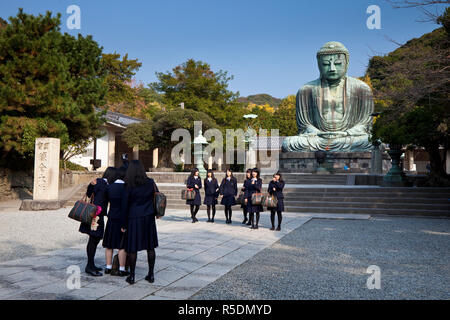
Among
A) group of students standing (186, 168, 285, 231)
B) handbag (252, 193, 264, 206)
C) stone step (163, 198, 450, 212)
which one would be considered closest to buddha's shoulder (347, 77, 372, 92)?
stone step (163, 198, 450, 212)

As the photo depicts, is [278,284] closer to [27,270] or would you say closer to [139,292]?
[139,292]

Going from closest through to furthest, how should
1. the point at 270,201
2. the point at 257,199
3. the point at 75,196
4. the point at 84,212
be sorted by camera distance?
1. the point at 84,212
2. the point at 270,201
3. the point at 257,199
4. the point at 75,196

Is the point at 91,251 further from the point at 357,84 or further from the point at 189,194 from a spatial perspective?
the point at 357,84

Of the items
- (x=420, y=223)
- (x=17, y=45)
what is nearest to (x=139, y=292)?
(x=420, y=223)

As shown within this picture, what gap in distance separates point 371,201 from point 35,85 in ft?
39.1

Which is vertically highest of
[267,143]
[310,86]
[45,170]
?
[310,86]

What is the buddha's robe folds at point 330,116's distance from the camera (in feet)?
72.1

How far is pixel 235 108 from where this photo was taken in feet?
102

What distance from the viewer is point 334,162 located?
68.9 feet

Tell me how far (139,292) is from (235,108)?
2795 cm

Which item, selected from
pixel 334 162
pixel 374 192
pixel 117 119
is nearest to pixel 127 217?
pixel 374 192

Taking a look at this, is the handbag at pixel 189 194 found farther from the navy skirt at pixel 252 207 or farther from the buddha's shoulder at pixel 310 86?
the buddha's shoulder at pixel 310 86

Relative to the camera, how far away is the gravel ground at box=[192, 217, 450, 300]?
3.97m

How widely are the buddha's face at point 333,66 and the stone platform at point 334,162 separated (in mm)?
5040
